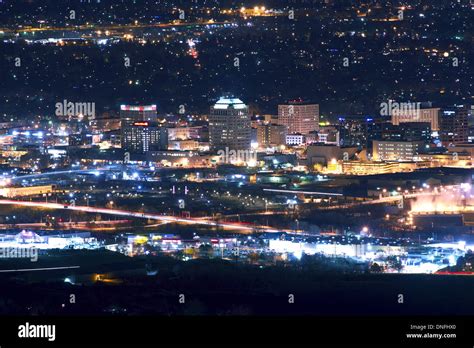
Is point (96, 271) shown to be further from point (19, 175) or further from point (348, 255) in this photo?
point (19, 175)

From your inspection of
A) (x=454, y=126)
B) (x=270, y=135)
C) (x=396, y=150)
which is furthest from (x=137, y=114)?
(x=454, y=126)

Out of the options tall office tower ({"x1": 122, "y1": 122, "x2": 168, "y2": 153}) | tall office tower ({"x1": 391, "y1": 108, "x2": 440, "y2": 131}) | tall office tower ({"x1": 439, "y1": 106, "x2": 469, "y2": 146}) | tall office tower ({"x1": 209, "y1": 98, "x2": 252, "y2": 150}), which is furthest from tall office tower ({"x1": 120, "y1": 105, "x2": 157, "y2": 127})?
tall office tower ({"x1": 439, "y1": 106, "x2": 469, "y2": 146})

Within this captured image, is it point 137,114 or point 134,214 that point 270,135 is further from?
point 134,214

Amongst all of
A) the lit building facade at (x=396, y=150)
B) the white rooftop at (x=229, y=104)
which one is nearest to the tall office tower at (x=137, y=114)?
the white rooftop at (x=229, y=104)

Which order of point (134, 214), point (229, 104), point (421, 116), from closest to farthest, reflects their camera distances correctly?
point (134, 214) → point (229, 104) → point (421, 116)

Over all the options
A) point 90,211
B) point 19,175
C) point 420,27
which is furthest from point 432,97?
point 90,211
